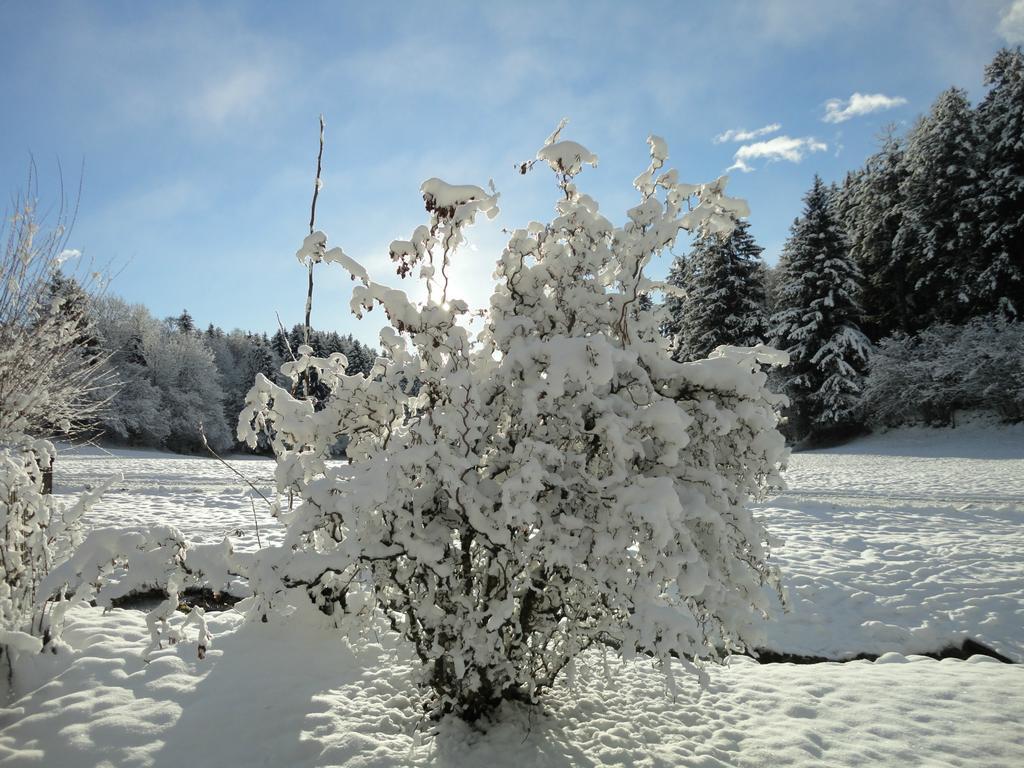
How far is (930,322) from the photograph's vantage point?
24.2 metres

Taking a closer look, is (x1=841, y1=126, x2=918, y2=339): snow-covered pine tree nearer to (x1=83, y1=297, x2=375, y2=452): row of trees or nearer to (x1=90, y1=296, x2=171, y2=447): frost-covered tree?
(x1=83, y1=297, x2=375, y2=452): row of trees

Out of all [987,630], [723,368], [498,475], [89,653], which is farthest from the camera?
[987,630]

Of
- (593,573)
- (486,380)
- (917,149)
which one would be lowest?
(593,573)

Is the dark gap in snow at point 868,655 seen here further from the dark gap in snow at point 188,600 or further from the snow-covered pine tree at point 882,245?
the snow-covered pine tree at point 882,245

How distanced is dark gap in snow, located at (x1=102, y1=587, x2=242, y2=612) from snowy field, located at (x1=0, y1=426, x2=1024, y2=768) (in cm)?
65

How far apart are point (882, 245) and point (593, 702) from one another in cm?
3078

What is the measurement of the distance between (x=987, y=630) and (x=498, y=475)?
528 cm

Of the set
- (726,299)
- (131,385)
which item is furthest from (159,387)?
(726,299)

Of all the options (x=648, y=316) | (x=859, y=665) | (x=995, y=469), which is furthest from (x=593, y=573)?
(x=995, y=469)

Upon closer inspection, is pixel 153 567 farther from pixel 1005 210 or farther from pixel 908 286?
pixel 908 286

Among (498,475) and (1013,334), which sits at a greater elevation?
(1013,334)

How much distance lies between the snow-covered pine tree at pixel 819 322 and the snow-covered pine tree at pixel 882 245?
158 cm

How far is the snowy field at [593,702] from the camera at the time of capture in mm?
2961

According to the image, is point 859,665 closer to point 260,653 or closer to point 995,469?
point 260,653
